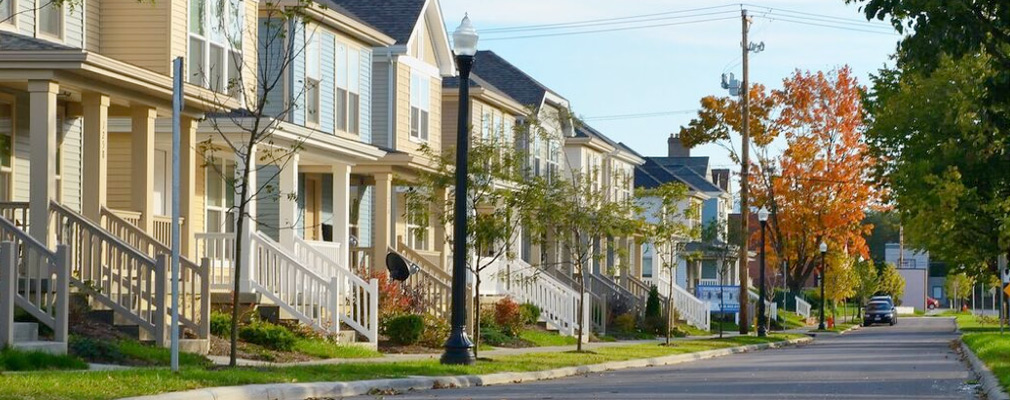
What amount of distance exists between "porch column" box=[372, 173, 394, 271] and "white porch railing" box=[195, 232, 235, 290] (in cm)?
465

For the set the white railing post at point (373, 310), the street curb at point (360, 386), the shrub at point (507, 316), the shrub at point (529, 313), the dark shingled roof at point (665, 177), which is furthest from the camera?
the dark shingled roof at point (665, 177)

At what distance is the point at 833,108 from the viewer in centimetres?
6881

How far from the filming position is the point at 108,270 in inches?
904

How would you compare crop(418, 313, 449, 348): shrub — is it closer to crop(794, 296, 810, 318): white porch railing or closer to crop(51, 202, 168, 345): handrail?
crop(51, 202, 168, 345): handrail

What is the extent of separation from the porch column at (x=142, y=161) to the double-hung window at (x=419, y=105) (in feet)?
52.0

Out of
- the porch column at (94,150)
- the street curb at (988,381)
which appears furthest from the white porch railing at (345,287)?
the street curb at (988,381)

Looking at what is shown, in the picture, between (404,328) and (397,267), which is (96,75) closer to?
(404,328)

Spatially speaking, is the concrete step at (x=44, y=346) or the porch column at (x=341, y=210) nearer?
the concrete step at (x=44, y=346)

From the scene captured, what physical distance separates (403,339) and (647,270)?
5411 centimetres

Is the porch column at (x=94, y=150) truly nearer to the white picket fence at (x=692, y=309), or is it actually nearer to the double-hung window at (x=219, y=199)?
the double-hung window at (x=219, y=199)

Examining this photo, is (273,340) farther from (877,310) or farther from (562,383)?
(877,310)

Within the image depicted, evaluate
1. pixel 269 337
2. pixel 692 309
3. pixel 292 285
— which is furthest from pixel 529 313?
pixel 692 309

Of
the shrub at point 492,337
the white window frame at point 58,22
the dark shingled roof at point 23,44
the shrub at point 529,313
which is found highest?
the white window frame at point 58,22

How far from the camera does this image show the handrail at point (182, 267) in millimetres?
23281
